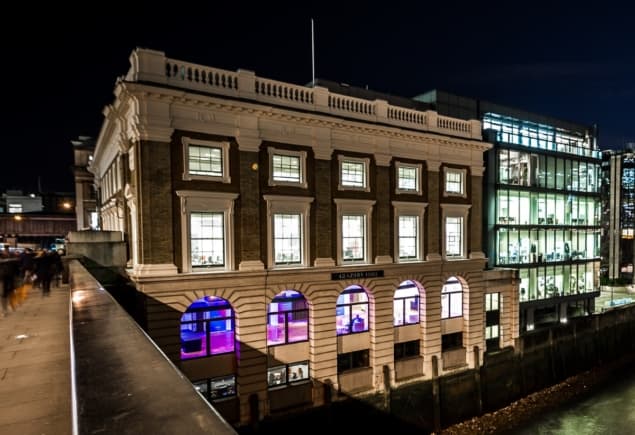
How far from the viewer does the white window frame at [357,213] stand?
2062cm

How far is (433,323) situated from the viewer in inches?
919

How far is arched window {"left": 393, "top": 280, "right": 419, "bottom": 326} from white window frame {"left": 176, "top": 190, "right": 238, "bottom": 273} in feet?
35.1

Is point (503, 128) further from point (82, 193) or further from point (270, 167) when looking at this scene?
point (82, 193)

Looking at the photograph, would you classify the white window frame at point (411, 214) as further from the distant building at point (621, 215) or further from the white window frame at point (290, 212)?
the distant building at point (621, 215)

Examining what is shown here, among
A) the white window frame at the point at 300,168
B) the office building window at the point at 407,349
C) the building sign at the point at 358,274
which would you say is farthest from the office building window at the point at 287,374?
the white window frame at the point at 300,168

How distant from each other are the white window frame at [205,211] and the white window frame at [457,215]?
13.8 m

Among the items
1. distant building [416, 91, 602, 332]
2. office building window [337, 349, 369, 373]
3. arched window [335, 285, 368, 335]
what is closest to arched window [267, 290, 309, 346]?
arched window [335, 285, 368, 335]

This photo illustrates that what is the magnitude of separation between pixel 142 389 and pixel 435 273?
73.7ft


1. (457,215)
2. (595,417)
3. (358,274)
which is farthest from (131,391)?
(595,417)

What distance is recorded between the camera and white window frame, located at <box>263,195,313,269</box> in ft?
61.3

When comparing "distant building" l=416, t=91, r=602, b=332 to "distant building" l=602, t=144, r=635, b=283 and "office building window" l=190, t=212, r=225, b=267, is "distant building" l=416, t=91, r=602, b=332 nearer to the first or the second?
"office building window" l=190, t=212, r=225, b=267

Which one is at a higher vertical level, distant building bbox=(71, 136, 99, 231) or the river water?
distant building bbox=(71, 136, 99, 231)

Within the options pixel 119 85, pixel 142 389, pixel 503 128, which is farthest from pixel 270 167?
pixel 503 128

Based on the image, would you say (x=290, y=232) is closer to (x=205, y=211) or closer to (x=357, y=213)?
(x=357, y=213)
